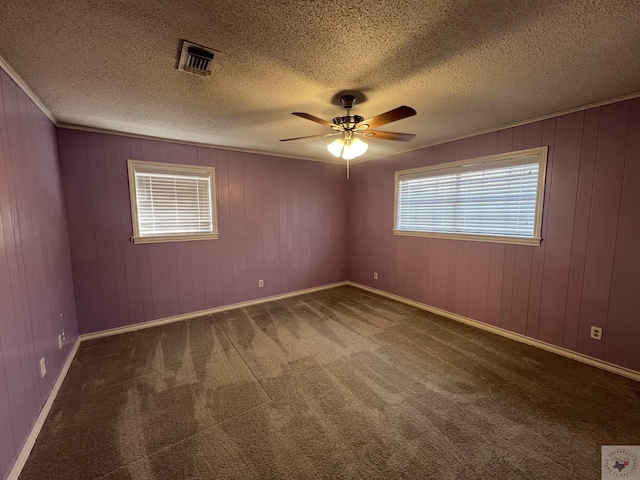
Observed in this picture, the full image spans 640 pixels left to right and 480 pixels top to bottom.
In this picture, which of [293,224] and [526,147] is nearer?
[526,147]

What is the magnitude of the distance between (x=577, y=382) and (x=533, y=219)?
1549 millimetres

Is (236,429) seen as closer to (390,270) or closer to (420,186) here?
(390,270)

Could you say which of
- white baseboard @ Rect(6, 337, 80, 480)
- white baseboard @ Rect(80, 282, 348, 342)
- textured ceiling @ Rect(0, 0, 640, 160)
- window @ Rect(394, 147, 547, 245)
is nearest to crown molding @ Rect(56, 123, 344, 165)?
textured ceiling @ Rect(0, 0, 640, 160)

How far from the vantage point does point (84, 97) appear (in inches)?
85.8

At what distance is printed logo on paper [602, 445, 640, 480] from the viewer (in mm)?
1434

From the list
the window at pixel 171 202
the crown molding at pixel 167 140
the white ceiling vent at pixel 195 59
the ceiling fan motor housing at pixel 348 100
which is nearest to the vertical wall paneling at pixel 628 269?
the ceiling fan motor housing at pixel 348 100

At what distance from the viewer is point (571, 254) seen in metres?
2.57

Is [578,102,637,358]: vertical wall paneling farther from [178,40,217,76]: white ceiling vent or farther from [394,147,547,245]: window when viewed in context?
[178,40,217,76]: white ceiling vent

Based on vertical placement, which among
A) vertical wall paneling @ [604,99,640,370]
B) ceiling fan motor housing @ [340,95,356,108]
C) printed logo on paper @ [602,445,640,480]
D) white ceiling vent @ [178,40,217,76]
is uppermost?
white ceiling vent @ [178,40,217,76]

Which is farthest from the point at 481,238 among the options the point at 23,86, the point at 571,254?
the point at 23,86

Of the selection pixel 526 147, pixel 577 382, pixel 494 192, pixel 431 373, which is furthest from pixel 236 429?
pixel 526 147

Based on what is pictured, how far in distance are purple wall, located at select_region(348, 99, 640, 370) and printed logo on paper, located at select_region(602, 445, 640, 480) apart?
1139 mm

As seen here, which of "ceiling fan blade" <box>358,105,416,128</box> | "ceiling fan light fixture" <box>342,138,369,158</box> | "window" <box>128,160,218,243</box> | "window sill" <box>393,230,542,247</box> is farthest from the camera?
"window" <box>128,160,218,243</box>

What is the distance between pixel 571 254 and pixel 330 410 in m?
2.72
